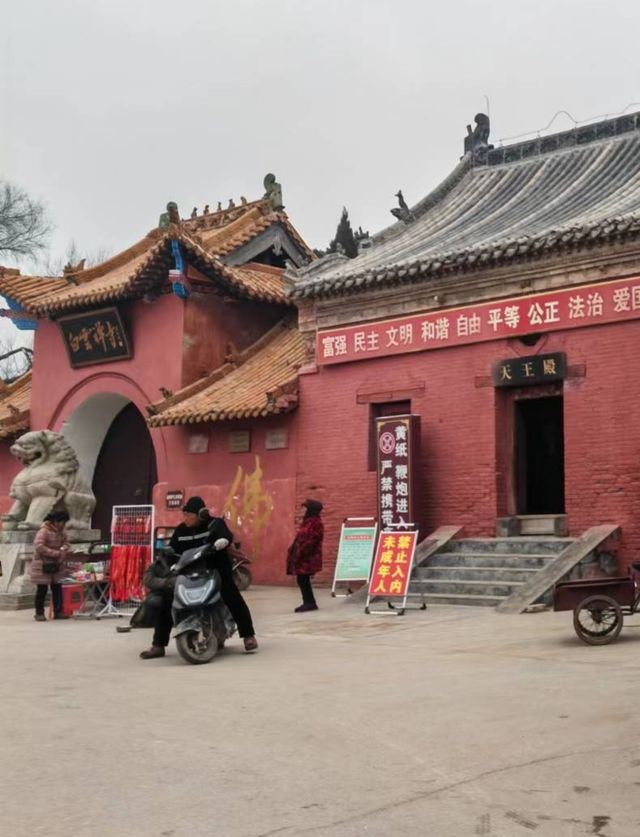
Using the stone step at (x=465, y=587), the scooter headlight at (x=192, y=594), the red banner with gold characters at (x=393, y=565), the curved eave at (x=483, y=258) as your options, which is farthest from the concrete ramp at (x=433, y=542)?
the scooter headlight at (x=192, y=594)

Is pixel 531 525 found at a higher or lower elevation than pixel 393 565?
higher

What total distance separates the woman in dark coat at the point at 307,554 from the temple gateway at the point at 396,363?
1.46 metres

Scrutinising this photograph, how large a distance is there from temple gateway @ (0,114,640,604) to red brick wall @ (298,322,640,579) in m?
0.02

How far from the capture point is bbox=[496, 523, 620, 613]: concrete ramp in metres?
Answer: 10.6

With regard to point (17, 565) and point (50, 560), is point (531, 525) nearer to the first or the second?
point (50, 560)

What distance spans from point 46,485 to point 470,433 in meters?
5.54

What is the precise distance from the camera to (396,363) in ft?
47.7

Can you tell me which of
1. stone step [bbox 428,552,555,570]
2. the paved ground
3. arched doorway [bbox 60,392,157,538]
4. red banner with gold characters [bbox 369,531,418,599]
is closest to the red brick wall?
stone step [bbox 428,552,555,570]

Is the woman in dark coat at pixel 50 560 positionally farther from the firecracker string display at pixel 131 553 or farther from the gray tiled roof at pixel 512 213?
the gray tiled roof at pixel 512 213

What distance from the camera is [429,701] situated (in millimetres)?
6066

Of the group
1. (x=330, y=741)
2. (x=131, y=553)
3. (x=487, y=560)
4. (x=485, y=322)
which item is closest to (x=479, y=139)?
(x=485, y=322)

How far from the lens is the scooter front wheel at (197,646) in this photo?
26.2 feet

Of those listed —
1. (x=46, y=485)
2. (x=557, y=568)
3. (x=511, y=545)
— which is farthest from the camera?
(x=46, y=485)

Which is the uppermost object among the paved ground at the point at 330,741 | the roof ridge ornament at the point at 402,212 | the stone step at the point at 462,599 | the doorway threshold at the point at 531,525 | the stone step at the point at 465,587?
the roof ridge ornament at the point at 402,212
